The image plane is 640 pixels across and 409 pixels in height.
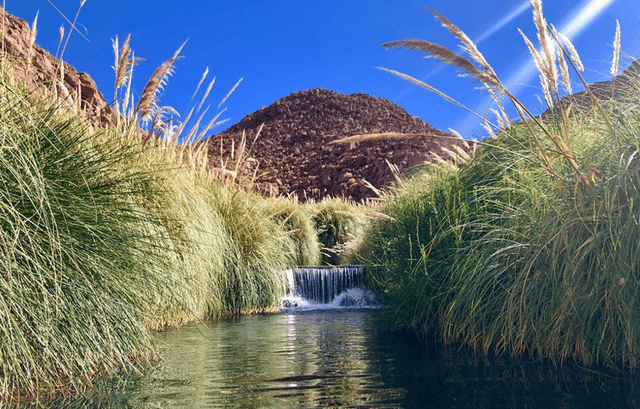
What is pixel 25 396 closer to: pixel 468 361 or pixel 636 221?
pixel 468 361

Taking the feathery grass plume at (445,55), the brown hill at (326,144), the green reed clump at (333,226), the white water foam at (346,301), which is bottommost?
the white water foam at (346,301)

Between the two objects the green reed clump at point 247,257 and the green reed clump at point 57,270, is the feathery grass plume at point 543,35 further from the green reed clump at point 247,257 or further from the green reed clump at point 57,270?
the green reed clump at point 247,257

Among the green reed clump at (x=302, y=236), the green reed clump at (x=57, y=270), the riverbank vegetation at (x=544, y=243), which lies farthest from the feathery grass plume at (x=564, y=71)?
the green reed clump at (x=302, y=236)

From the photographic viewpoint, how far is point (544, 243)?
2.88 meters

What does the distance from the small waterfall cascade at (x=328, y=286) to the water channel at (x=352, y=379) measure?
3548 millimetres

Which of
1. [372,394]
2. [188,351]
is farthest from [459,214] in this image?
[188,351]

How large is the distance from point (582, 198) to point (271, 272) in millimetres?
4039

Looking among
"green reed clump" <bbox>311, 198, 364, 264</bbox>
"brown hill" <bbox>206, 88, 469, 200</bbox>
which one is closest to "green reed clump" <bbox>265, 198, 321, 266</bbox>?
"green reed clump" <bbox>311, 198, 364, 264</bbox>

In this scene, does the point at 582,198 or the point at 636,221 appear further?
the point at 582,198

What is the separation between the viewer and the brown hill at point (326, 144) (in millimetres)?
29531

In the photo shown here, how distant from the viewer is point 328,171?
31719 mm

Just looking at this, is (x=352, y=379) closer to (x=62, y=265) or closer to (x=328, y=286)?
(x=62, y=265)

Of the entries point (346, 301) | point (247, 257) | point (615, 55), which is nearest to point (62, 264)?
point (615, 55)

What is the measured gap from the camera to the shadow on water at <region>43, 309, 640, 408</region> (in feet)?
7.77
